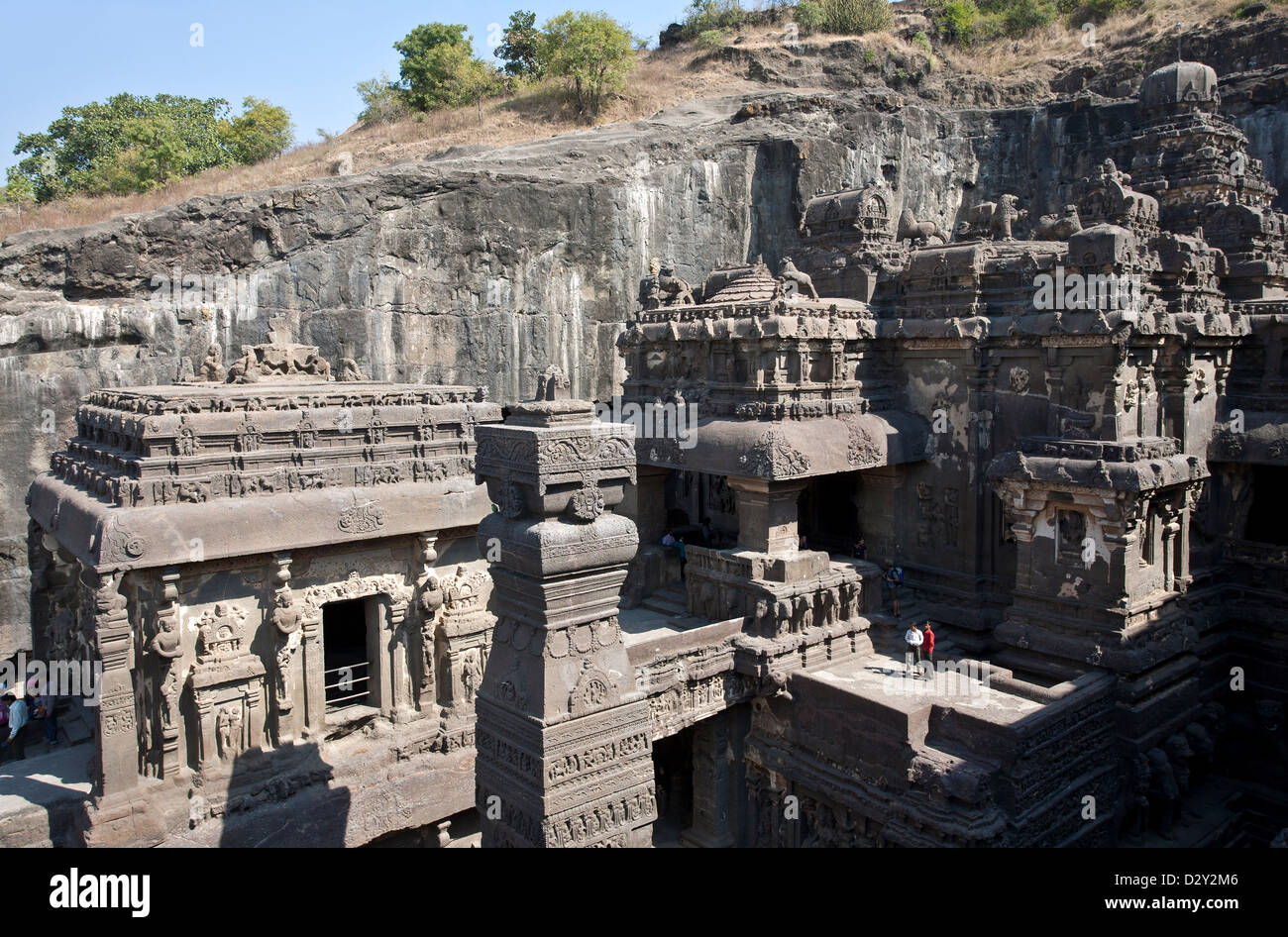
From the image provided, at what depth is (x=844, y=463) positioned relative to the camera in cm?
1313

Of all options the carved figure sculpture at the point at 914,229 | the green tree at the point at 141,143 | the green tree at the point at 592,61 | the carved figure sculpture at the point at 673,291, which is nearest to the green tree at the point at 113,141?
the green tree at the point at 141,143

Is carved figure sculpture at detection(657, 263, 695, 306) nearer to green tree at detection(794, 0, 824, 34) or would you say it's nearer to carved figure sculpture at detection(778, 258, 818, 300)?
carved figure sculpture at detection(778, 258, 818, 300)

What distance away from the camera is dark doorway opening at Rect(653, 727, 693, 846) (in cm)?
1310

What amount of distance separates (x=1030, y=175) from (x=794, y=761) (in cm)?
2521

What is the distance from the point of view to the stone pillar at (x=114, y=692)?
784cm

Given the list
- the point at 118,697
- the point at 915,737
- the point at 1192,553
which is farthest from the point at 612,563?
the point at 1192,553

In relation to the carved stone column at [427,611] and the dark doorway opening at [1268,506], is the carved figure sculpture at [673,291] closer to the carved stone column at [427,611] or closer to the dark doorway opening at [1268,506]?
the carved stone column at [427,611]

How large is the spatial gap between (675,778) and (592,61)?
77.6ft

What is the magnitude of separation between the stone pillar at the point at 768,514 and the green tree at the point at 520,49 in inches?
1028

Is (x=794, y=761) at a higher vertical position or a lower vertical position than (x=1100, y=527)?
lower

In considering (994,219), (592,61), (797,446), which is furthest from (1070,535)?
(592,61)

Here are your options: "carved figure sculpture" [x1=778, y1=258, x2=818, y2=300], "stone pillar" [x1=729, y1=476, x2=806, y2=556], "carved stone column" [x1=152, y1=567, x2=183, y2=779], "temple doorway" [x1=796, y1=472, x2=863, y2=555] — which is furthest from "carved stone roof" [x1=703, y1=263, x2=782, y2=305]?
"carved stone column" [x1=152, y1=567, x2=183, y2=779]

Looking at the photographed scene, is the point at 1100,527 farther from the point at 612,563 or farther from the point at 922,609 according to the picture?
the point at 612,563

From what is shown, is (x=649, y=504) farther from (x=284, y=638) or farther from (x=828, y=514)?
(x=284, y=638)
